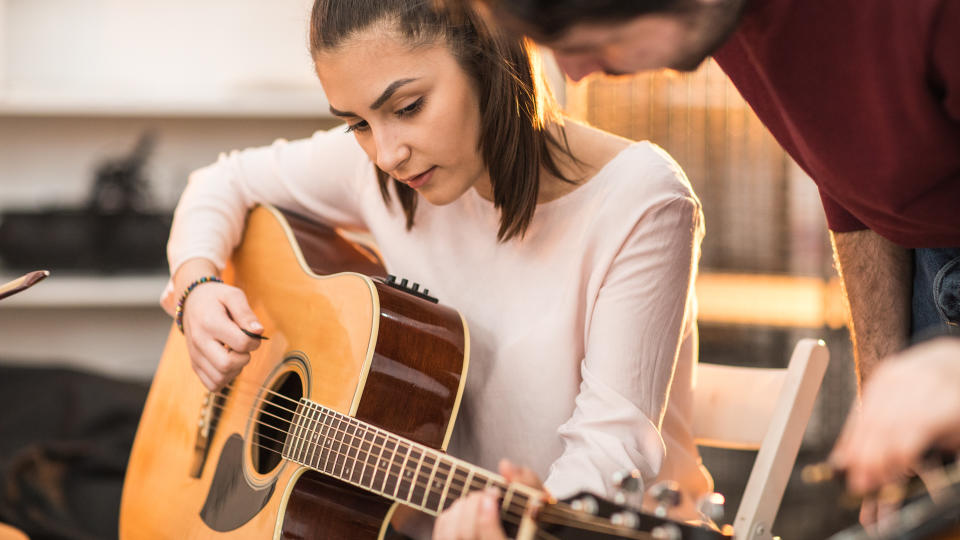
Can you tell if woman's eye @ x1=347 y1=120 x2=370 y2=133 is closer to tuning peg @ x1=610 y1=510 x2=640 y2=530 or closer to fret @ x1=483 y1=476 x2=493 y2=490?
fret @ x1=483 y1=476 x2=493 y2=490

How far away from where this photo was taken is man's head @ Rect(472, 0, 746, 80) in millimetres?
661

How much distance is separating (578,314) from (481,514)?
0.37 metres

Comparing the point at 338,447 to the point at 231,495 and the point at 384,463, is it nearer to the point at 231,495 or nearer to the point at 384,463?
the point at 384,463

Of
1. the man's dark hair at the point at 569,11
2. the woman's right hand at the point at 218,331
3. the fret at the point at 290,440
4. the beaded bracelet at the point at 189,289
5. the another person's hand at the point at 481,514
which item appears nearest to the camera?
the man's dark hair at the point at 569,11

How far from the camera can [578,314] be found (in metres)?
1.09

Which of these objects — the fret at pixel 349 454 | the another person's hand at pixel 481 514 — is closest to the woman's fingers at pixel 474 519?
the another person's hand at pixel 481 514

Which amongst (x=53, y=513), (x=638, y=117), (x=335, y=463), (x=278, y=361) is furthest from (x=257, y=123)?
(x=335, y=463)

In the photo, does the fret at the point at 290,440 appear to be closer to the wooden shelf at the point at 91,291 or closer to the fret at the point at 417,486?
the fret at the point at 417,486

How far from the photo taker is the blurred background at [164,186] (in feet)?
7.59

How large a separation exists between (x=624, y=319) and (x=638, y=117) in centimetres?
145

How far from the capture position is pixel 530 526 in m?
0.73

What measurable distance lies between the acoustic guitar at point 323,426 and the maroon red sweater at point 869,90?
1.31 ft

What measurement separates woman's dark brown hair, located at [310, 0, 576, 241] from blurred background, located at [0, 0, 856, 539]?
1283mm

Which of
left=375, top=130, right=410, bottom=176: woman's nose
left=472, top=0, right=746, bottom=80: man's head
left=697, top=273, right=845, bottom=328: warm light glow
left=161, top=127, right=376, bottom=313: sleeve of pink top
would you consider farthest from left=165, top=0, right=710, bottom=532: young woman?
left=697, top=273, right=845, bottom=328: warm light glow
